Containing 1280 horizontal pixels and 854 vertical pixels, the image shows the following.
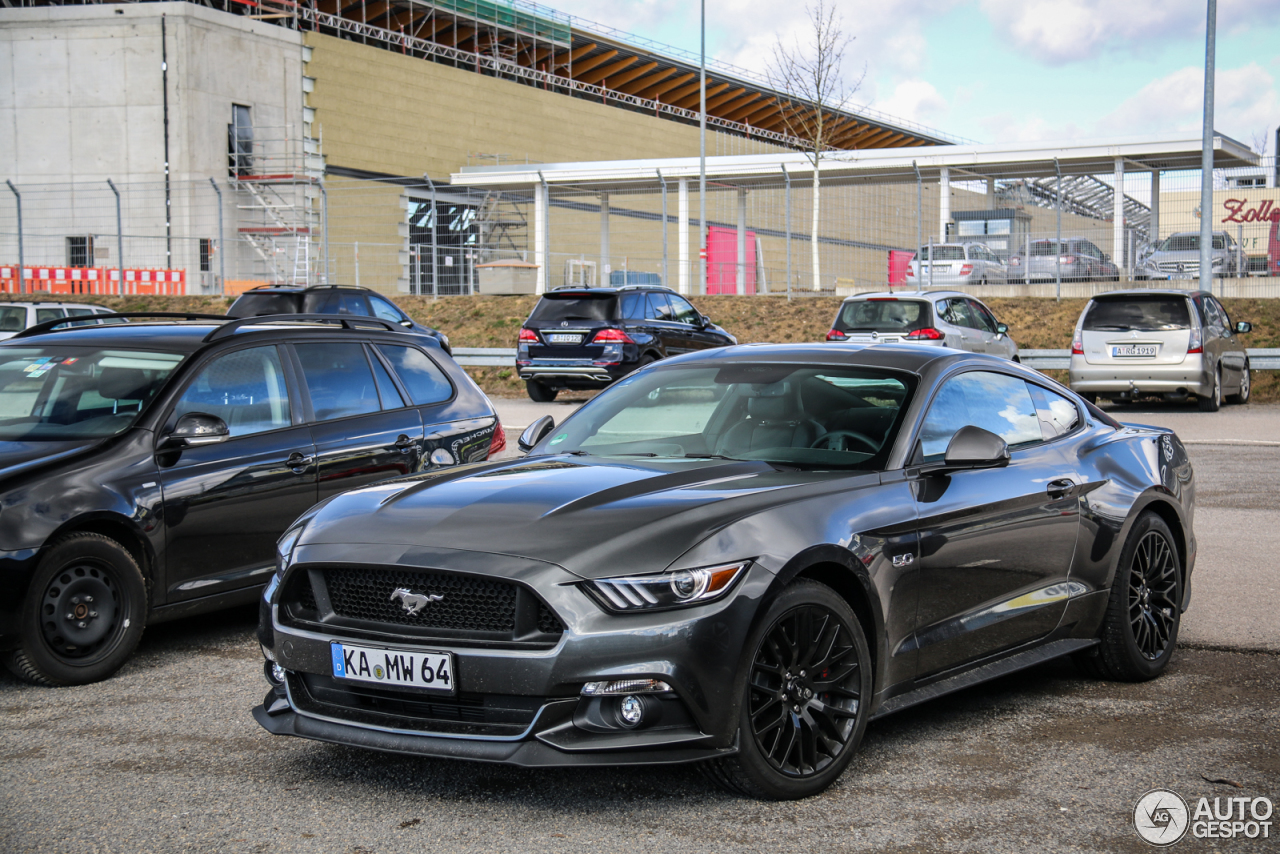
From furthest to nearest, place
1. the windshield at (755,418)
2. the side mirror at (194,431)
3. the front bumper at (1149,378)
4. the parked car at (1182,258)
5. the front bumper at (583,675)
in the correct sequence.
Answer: the parked car at (1182,258) < the front bumper at (1149,378) < the side mirror at (194,431) < the windshield at (755,418) < the front bumper at (583,675)

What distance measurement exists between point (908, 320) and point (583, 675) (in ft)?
53.1

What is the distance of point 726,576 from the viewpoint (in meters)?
3.72

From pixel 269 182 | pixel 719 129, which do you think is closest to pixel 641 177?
pixel 269 182

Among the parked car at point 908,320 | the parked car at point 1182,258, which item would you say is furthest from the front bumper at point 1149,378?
the parked car at point 1182,258

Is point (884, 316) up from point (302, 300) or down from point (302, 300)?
down

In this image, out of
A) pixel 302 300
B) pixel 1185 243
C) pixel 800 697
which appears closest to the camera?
pixel 800 697

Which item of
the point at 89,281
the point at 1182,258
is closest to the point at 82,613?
the point at 1182,258

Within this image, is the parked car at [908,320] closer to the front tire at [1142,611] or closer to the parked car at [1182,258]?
the parked car at [1182,258]

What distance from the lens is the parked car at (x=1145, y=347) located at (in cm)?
1784

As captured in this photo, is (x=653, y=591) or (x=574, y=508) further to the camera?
(x=574, y=508)

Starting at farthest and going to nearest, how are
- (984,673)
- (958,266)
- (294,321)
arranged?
(958,266) → (294,321) → (984,673)

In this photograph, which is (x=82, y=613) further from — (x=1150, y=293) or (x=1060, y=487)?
(x=1150, y=293)

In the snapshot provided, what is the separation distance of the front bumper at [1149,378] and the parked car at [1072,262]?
11331 mm

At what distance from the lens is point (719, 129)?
66.8m
